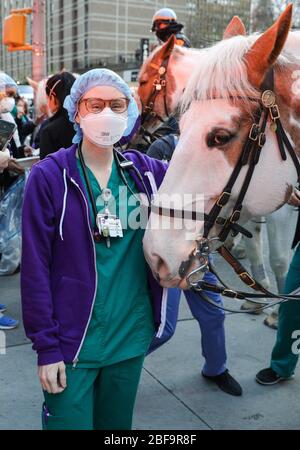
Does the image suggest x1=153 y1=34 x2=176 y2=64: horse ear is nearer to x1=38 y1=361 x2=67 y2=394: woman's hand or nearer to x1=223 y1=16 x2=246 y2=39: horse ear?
x1=223 y1=16 x2=246 y2=39: horse ear

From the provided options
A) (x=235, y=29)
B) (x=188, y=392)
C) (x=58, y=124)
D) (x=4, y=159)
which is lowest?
(x=188, y=392)

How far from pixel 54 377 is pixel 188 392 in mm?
1762

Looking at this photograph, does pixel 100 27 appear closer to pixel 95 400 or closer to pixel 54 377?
pixel 95 400

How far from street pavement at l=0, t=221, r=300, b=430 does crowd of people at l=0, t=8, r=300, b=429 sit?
107 cm

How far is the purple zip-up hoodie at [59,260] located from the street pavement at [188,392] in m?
1.36

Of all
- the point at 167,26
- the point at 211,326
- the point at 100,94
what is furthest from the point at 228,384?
the point at 167,26

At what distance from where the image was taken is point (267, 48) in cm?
179

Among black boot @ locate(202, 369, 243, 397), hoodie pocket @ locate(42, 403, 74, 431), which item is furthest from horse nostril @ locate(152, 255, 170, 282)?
black boot @ locate(202, 369, 243, 397)

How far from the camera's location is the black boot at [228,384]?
3.40 meters

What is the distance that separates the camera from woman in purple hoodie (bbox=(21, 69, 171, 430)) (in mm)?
1927

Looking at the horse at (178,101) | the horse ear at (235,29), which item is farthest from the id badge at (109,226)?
the horse at (178,101)

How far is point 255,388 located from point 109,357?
72.5 inches

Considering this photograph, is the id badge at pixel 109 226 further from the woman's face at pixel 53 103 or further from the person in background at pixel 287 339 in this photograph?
the woman's face at pixel 53 103

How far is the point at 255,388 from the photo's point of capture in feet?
11.4
